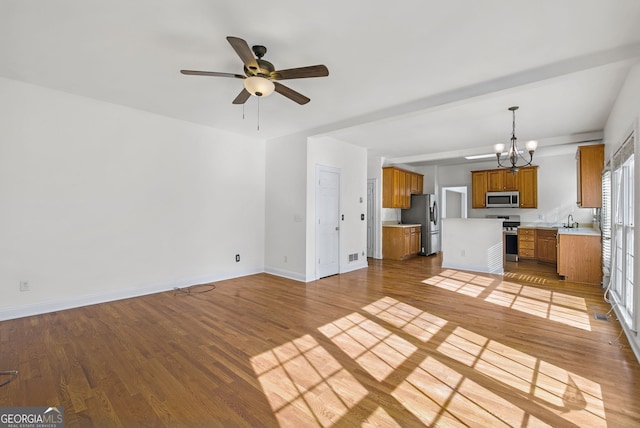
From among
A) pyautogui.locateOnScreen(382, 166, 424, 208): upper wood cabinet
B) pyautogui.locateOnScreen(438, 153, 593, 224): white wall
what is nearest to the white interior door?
pyautogui.locateOnScreen(382, 166, 424, 208): upper wood cabinet

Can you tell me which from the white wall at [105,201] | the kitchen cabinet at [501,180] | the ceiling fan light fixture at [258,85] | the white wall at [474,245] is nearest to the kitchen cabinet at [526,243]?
the kitchen cabinet at [501,180]

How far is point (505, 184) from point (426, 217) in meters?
2.09

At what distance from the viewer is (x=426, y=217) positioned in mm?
8062

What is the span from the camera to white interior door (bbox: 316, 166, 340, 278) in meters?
5.41

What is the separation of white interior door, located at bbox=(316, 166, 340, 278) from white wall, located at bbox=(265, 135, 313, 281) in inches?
12.1

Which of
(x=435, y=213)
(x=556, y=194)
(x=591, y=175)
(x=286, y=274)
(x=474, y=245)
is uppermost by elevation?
(x=591, y=175)

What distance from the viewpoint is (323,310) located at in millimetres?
3695

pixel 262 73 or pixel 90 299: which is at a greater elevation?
pixel 262 73

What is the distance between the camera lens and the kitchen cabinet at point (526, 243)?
6984mm

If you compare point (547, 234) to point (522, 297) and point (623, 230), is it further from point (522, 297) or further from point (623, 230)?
point (623, 230)

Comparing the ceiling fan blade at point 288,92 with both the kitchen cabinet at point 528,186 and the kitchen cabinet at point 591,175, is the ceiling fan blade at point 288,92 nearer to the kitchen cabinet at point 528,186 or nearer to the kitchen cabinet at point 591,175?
the kitchen cabinet at point 591,175

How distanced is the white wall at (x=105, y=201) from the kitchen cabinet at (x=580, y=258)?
5.75 metres

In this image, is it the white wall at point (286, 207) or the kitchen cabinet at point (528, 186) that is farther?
the kitchen cabinet at point (528, 186)

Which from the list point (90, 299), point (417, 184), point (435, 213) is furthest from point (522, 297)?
point (90, 299)
